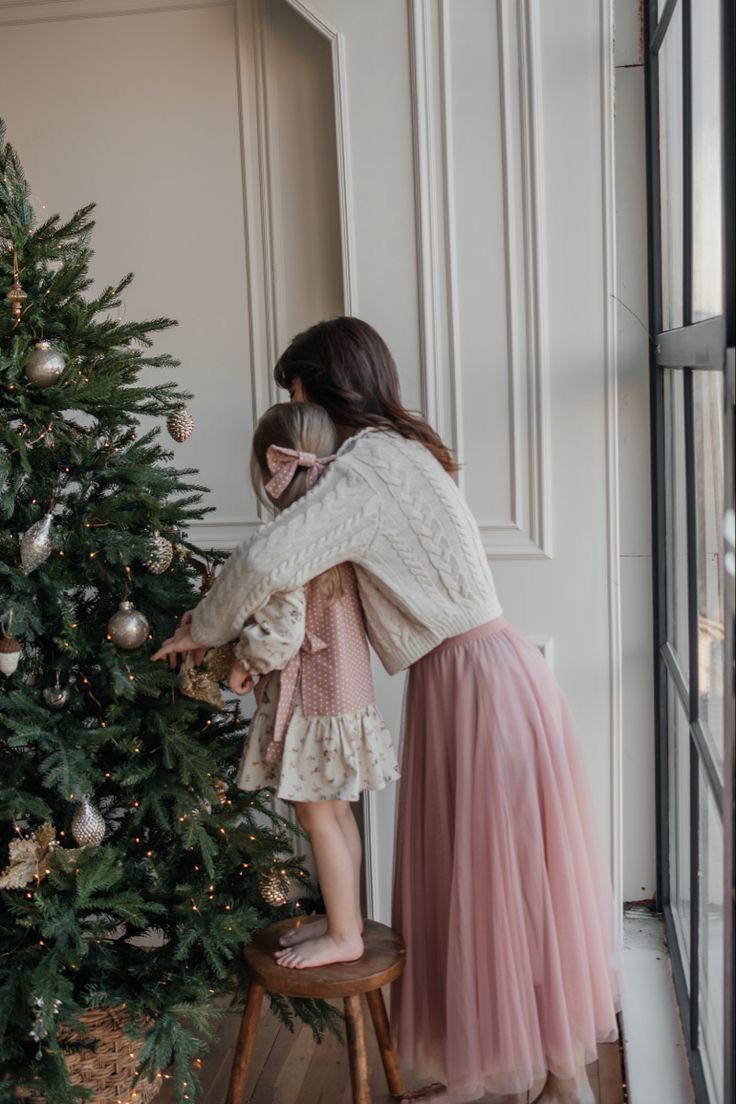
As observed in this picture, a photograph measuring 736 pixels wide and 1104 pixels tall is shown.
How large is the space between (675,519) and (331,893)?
1.13m

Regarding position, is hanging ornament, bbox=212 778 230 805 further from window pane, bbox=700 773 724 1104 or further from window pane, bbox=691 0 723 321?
window pane, bbox=691 0 723 321

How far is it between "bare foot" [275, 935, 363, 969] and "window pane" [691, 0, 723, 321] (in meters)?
1.28

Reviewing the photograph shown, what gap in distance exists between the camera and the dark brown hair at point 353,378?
2.14 meters

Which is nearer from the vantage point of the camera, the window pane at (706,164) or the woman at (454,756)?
the window pane at (706,164)

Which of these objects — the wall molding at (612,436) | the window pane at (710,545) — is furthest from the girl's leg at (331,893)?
the wall molding at (612,436)

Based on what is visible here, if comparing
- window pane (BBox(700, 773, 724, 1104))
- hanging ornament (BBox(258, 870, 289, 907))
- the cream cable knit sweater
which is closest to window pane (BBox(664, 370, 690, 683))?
window pane (BBox(700, 773, 724, 1104))

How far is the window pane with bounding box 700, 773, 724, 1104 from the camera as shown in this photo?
193cm

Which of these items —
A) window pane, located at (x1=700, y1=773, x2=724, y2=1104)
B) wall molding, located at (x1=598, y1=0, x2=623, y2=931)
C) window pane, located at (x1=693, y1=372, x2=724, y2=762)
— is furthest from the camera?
wall molding, located at (x1=598, y1=0, x2=623, y2=931)

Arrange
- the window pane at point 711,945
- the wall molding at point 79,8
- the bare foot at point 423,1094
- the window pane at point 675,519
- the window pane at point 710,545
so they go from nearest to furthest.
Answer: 1. the window pane at point 710,545
2. the window pane at point 711,945
3. the bare foot at point 423,1094
4. the window pane at point 675,519
5. the wall molding at point 79,8

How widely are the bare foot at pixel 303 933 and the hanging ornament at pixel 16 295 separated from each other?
1236 millimetres

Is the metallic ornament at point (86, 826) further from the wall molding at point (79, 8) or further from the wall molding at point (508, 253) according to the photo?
the wall molding at point (79, 8)

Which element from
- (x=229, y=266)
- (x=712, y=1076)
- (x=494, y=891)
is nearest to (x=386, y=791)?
(x=494, y=891)

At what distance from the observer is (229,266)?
297 centimetres

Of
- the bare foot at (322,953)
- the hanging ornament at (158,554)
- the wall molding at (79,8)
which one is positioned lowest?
the bare foot at (322,953)
